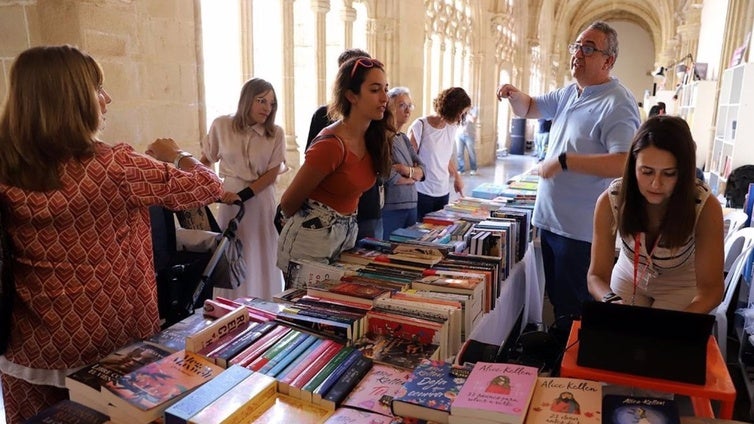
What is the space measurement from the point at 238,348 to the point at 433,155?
2711 millimetres

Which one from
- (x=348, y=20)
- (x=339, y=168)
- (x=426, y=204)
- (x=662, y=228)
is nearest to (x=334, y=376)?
(x=339, y=168)

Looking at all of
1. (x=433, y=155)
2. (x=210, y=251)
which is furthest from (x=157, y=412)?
(x=433, y=155)

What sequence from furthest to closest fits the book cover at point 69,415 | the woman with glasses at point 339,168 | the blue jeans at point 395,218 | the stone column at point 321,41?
the stone column at point 321,41
the blue jeans at point 395,218
the woman with glasses at point 339,168
the book cover at point 69,415

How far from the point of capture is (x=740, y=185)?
217 inches

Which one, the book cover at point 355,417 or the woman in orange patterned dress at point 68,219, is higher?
the woman in orange patterned dress at point 68,219

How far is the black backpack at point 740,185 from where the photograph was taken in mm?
5500

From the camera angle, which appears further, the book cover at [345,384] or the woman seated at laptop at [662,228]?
the woman seated at laptop at [662,228]

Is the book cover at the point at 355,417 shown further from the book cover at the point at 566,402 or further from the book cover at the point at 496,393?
the book cover at the point at 566,402

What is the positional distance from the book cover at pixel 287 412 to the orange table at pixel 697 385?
0.60 m

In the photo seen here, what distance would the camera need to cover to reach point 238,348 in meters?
1.41

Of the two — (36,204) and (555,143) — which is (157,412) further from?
(555,143)

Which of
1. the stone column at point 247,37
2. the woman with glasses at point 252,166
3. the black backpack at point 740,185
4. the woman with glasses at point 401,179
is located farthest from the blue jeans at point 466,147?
the woman with glasses at point 252,166

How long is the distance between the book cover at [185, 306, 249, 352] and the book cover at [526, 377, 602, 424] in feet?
2.81

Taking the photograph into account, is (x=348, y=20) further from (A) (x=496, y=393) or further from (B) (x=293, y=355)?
(A) (x=496, y=393)
